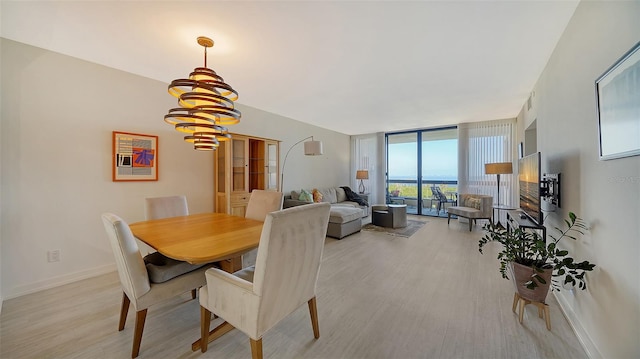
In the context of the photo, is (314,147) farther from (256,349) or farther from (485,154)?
(485,154)

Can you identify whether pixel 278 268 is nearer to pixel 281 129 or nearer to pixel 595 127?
pixel 595 127

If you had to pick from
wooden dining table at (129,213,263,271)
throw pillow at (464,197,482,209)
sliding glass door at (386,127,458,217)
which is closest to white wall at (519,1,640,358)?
wooden dining table at (129,213,263,271)

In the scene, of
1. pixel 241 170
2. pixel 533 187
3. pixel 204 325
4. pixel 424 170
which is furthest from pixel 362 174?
pixel 204 325

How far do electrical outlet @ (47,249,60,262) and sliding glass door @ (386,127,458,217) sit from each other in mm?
6997

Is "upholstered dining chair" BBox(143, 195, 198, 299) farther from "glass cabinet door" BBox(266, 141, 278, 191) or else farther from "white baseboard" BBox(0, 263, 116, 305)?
"glass cabinet door" BBox(266, 141, 278, 191)

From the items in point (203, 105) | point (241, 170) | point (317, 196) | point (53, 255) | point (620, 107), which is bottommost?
point (53, 255)

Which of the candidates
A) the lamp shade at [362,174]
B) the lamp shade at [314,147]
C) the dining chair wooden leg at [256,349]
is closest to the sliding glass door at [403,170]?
the lamp shade at [362,174]

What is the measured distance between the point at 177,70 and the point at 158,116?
75 cm

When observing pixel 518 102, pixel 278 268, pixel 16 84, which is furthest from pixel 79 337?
pixel 518 102

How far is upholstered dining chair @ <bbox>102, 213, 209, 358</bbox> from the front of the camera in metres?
1.40

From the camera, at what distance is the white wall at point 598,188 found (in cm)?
116

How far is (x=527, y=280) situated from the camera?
5.91 ft

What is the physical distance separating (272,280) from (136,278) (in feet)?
3.02

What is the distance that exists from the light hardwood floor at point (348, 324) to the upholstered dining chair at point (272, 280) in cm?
39
